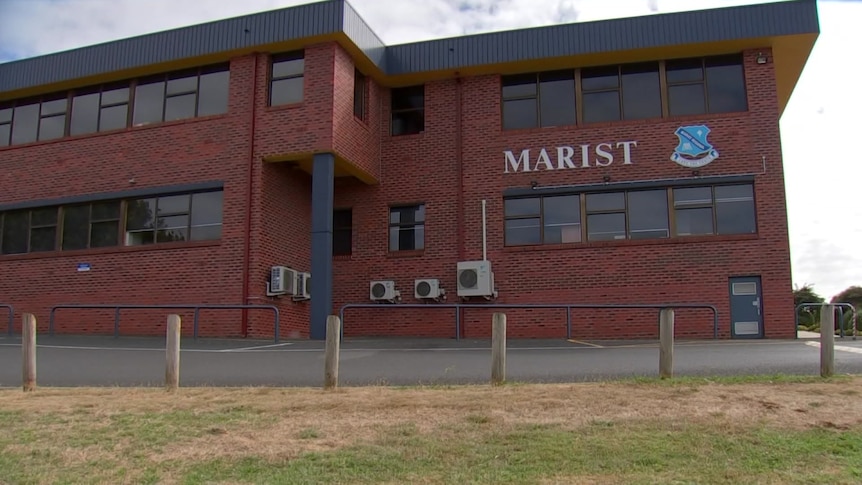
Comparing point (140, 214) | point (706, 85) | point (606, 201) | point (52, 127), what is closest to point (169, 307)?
point (140, 214)

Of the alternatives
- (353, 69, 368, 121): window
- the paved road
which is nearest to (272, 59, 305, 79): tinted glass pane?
(353, 69, 368, 121): window

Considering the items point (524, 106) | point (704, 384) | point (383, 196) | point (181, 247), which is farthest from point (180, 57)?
point (704, 384)

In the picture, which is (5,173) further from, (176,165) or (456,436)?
(456,436)

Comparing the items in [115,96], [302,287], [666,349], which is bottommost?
[666,349]

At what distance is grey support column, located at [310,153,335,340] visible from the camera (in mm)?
17500

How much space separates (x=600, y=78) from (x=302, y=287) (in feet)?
31.0

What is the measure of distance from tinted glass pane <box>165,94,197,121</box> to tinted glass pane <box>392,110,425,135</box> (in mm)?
5369

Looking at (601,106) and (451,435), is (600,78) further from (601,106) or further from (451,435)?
(451,435)

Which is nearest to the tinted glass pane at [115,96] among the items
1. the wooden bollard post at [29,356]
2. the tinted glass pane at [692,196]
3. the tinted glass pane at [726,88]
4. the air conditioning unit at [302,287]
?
the air conditioning unit at [302,287]

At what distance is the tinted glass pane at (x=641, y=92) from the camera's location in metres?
18.9

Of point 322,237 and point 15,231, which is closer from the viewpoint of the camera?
point 322,237

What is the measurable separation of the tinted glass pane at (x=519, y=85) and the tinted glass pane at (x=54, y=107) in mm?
12450

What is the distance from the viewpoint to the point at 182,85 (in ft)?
65.0

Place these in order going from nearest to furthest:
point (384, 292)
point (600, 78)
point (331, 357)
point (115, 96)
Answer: point (331, 357), point (600, 78), point (384, 292), point (115, 96)
